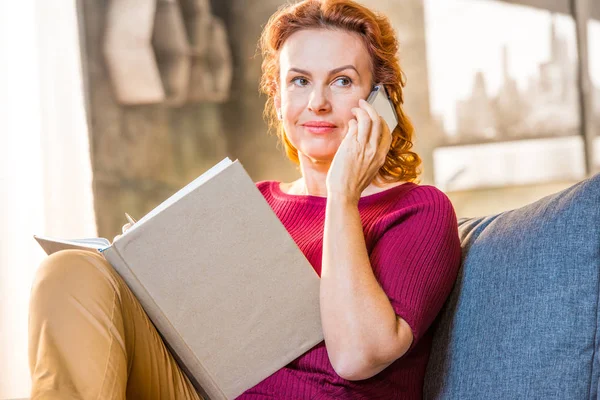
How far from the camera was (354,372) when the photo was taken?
121 cm

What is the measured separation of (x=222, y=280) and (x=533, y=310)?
1.63 ft

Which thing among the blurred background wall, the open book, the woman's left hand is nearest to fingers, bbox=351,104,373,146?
the woman's left hand

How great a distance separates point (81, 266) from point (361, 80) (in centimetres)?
69

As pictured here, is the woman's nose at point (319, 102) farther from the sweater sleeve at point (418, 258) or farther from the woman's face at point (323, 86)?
the sweater sleeve at point (418, 258)

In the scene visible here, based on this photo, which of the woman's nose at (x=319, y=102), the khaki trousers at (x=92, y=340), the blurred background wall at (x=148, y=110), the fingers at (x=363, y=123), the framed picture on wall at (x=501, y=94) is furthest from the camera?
the framed picture on wall at (x=501, y=94)

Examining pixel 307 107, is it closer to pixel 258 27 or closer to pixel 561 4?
pixel 258 27

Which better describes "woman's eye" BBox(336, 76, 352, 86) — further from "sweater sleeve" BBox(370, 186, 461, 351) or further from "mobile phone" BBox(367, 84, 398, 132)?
"sweater sleeve" BBox(370, 186, 461, 351)

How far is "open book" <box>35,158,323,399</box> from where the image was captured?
1.13 m

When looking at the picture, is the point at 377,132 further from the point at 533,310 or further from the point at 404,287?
the point at 533,310

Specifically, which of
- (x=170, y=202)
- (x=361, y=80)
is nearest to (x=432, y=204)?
(x=361, y=80)

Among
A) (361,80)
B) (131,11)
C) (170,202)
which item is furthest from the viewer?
(131,11)

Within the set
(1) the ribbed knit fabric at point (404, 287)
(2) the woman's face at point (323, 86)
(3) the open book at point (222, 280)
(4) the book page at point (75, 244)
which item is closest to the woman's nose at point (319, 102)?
(2) the woman's face at point (323, 86)

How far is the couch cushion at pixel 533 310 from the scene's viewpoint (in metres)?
1.11

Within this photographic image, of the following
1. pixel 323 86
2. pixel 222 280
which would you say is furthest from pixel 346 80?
pixel 222 280
